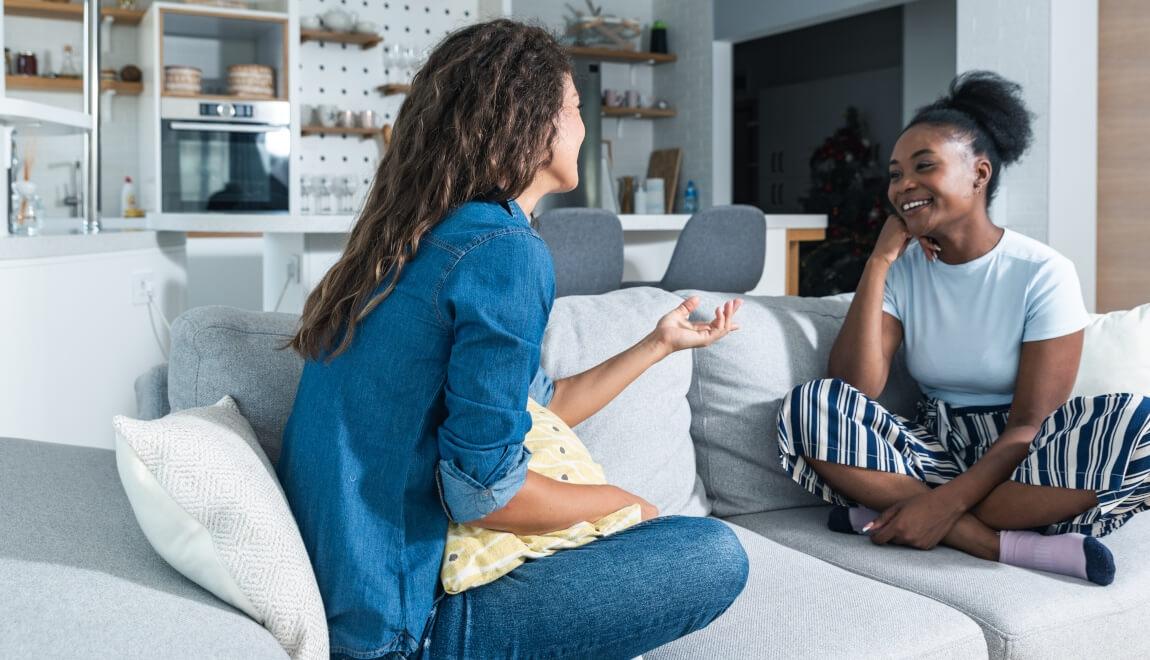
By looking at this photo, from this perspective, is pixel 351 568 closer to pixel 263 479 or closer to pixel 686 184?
pixel 263 479

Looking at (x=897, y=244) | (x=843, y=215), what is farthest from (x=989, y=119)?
(x=843, y=215)

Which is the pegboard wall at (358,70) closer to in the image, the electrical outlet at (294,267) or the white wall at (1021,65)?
the electrical outlet at (294,267)

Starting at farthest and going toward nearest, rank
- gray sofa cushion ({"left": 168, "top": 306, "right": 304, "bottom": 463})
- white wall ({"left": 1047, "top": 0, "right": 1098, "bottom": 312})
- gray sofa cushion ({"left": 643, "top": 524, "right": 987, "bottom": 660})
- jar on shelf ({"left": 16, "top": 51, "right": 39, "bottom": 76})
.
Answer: jar on shelf ({"left": 16, "top": 51, "right": 39, "bottom": 76}) → white wall ({"left": 1047, "top": 0, "right": 1098, "bottom": 312}) → gray sofa cushion ({"left": 168, "top": 306, "right": 304, "bottom": 463}) → gray sofa cushion ({"left": 643, "top": 524, "right": 987, "bottom": 660})

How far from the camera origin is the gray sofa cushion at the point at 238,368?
1538 mm

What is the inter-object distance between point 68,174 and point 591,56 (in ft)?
11.2

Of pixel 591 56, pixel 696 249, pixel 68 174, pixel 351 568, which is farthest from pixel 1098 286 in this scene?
pixel 68 174

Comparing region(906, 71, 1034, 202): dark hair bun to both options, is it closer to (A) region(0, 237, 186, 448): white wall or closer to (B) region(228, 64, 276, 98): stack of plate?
(A) region(0, 237, 186, 448): white wall

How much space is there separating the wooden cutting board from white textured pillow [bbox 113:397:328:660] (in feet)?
21.3

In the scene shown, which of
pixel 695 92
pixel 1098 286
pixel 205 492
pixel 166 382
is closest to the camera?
pixel 205 492

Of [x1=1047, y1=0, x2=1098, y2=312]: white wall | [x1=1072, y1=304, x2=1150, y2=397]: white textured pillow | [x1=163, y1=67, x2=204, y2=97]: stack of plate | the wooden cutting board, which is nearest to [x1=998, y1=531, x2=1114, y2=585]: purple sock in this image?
[x1=1072, y1=304, x2=1150, y2=397]: white textured pillow

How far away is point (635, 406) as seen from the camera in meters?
1.89

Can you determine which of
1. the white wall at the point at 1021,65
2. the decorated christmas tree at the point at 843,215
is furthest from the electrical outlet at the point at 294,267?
the decorated christmas tree at the point at 843,215

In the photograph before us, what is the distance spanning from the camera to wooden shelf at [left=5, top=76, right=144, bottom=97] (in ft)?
18.6

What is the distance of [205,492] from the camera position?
108cm
